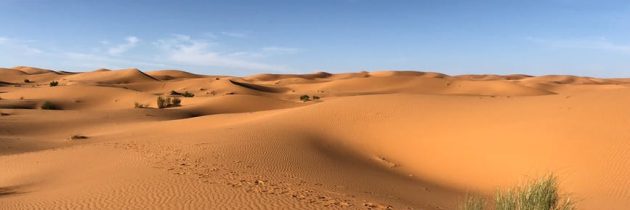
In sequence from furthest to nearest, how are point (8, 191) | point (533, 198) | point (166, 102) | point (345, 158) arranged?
point (166, 102)
point (345, 158)
point (8, 191)
point (533, 198)

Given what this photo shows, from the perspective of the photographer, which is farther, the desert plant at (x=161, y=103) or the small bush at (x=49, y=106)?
the desert plant at (x=161, y=103)

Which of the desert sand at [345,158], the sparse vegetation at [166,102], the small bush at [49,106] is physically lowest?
the desert sand at [345,158]

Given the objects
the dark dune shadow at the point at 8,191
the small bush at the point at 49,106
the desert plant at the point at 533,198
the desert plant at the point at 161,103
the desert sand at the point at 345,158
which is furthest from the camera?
the desert plant at the point at 161,103

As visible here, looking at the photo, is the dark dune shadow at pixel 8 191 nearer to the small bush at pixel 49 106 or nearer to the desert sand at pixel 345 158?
the desert sand at pixel 345 158

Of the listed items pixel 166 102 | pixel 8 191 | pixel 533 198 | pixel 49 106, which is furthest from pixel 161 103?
pixel 533 198

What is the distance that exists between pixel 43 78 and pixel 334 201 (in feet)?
242

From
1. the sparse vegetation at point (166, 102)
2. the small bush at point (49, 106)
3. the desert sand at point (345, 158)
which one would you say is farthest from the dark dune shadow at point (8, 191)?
the small bush at point (49, 106)

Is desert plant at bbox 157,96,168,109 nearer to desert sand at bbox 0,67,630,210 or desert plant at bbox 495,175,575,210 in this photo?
desert sand at bbox 0,67,630,210

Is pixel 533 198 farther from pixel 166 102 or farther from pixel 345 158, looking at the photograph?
pixel 166 102

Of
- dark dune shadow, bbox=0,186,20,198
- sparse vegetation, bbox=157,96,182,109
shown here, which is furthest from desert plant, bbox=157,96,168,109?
dark dune shadow, bbox=0,186,20,198

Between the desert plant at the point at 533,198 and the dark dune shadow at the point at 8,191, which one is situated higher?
the desert plant at the point at 533,198

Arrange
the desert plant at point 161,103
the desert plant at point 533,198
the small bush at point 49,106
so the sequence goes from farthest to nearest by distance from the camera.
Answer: the desert plant at point 161,103, the small bush at point 49,106, the desert plant at point 533,198

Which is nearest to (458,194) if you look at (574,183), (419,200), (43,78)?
(419,200)

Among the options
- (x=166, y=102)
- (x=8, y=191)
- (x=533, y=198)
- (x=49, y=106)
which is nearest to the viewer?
(x=533, y=198)
